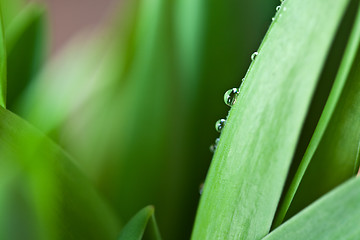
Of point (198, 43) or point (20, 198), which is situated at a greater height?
point (198, 43)

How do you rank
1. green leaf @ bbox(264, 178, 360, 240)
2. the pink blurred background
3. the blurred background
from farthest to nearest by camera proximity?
the pink blurred background, the blurred background, green leaf @ bbox(264, 178, 360, 240)

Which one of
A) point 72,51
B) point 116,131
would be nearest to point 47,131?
point 116,131

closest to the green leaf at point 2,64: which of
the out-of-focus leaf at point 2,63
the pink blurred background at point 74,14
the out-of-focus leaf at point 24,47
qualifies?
the out-of-focus leaf at point 2,63

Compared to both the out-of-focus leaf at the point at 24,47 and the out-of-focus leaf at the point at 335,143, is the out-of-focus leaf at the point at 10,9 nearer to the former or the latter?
the out-of-focus leaf at the point at 24,47

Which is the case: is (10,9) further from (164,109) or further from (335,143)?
(335,143)

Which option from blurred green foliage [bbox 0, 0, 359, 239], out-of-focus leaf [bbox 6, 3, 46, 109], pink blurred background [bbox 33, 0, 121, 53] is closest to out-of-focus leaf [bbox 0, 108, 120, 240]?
blurred green foliage [bbox 0, 0, 359, 239]

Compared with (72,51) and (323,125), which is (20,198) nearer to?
(323,125)

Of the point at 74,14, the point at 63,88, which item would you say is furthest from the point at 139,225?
the point at 74,14

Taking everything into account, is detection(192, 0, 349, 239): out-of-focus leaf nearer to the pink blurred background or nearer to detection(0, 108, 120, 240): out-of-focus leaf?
detection(0, 108, 120, 240): out-of-focus leaf

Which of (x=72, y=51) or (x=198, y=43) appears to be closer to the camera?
(x=198, y=43)
